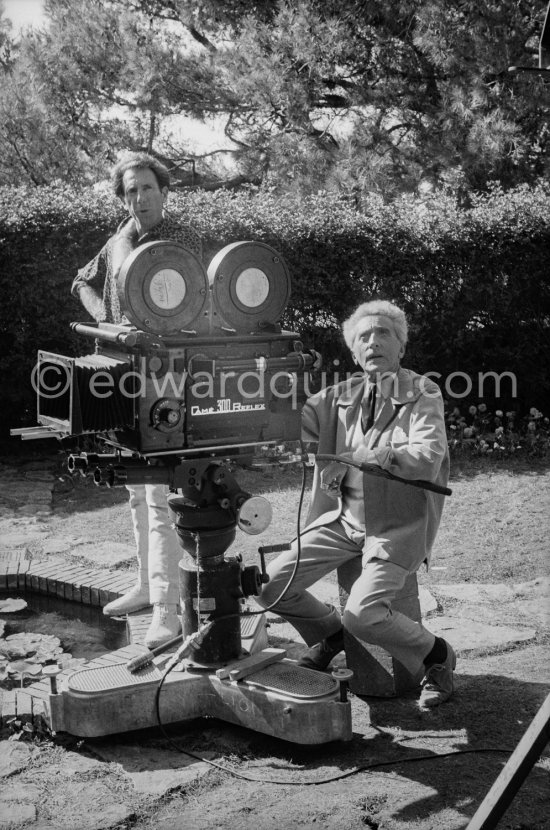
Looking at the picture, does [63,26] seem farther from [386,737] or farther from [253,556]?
[386,737]

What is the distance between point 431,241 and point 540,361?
166 centimetres

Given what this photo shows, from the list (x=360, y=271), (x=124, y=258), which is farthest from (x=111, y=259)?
(x=360, y=271)

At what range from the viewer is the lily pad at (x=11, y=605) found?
15.6 feet

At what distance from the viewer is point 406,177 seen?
11.5 metres

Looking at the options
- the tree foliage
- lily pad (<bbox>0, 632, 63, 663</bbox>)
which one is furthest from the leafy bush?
lily pad (<bbox>0, 632, 63, 663</bbox>)

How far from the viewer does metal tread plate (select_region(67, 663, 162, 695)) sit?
133 inches

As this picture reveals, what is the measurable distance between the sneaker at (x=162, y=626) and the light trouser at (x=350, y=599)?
0.49m

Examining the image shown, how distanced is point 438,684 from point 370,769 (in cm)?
61

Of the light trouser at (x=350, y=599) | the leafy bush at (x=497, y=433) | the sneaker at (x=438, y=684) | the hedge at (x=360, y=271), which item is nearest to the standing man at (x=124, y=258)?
the light trouser at (x=350, y=599)

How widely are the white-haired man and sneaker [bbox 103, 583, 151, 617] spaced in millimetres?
1012

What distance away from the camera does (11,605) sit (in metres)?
4.79

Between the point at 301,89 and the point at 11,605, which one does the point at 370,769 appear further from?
the point at 301,89

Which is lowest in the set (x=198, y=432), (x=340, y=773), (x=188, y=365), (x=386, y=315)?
(x=340, y=773)

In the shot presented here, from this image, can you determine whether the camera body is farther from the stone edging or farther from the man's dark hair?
the stone edging
